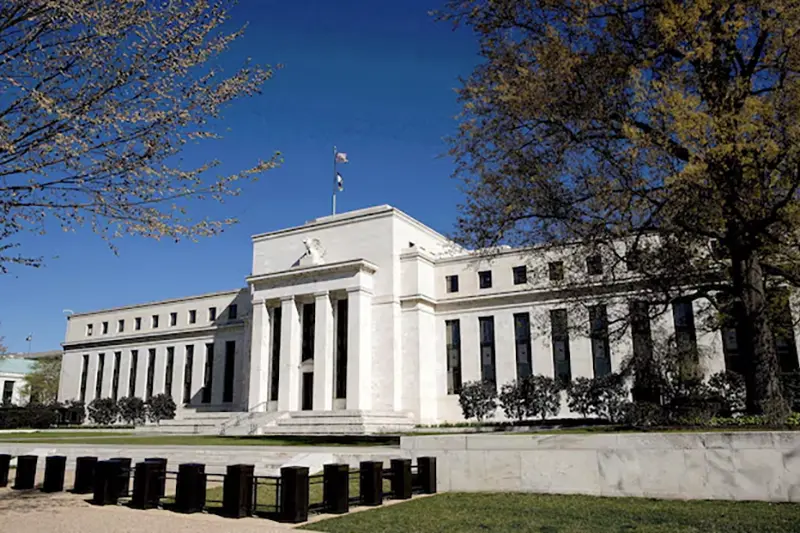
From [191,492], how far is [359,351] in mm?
29118

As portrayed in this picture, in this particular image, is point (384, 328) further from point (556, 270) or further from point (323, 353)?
point (556, 270)

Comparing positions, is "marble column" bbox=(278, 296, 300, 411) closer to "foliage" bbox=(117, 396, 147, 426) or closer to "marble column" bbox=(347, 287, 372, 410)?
"marble column" bbox=(347, 287, 372, 410)

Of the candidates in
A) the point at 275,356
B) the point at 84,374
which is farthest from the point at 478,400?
the point at 84,374

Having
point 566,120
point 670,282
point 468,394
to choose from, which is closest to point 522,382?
point 468,394

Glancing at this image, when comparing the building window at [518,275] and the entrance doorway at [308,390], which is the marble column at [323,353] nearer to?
the entrance doorway at [308,390]

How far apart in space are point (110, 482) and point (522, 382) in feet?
89.7

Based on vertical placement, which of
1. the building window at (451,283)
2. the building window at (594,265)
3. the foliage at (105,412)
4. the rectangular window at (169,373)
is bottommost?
the foliage at (105,412)

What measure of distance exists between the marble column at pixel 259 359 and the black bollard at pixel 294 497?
1301 inches

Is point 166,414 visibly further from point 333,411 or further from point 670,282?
point 670,282

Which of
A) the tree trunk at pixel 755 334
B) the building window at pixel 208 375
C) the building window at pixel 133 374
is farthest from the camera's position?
the building window at pixel 133 374

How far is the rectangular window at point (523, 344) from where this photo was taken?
40656mm

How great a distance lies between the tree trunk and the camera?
1510cm

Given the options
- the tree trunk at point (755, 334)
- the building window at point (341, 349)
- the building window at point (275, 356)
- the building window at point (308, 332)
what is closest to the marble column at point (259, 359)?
the building window at point (275, 356)

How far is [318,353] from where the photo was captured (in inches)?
1640
